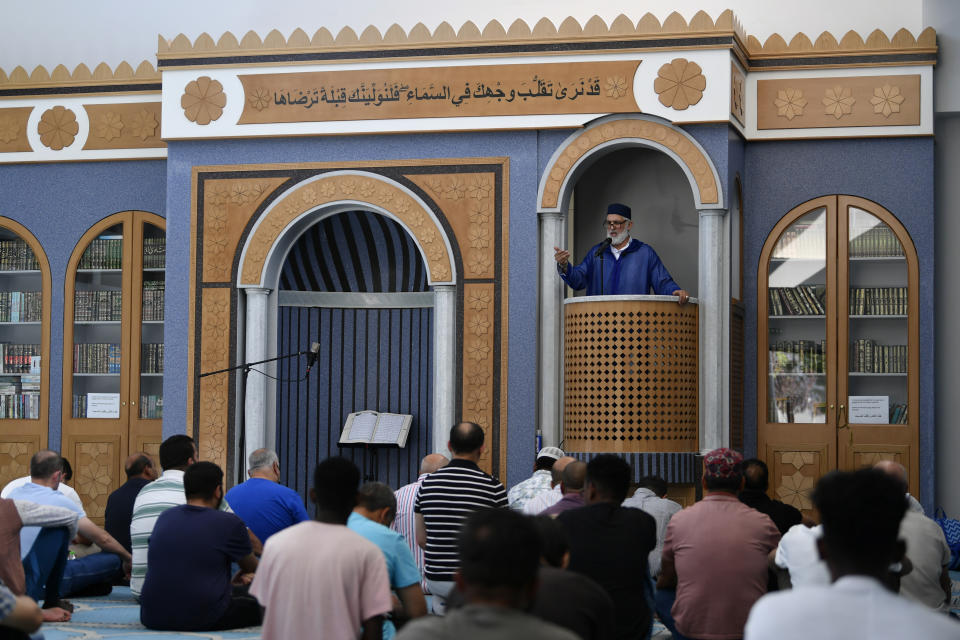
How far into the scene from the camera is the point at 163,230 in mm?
9336

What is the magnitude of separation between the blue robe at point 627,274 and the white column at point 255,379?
2.07 meters

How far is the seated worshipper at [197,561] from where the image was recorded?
461 centimetres

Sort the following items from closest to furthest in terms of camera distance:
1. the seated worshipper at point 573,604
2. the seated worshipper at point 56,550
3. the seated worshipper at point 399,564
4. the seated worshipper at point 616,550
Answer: the seated worshipper at point 573,604 → the seated worshipper at point 399,564 → the seated worshipper at point 616,550 → the seated worshipper at point 56,550

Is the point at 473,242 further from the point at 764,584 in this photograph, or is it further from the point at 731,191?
the point at 764,584

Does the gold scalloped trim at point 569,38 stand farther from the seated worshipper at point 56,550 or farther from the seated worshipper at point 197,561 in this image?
the seated worshipper at point 197,561

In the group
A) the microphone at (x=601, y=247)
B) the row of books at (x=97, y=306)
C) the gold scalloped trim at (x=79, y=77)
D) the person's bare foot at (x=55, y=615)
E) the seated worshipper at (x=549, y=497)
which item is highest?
the gold scalloped trim at (x=79, y=77)

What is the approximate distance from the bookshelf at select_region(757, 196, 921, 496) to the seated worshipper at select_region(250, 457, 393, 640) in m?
5.48

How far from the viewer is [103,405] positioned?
9.27 metres

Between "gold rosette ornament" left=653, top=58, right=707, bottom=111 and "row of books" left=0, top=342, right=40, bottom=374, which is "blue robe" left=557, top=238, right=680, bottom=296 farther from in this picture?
"row of books" left=0, top=342, right=40, bottom=374

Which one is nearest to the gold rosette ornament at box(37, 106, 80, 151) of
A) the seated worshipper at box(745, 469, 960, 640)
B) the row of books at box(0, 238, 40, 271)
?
the row of books at box(0, 238, 40, 271)

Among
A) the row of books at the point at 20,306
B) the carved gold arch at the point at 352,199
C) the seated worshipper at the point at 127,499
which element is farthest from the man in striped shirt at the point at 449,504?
the row of books at the point at 20,306

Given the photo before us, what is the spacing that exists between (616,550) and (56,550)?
2543 millimetres

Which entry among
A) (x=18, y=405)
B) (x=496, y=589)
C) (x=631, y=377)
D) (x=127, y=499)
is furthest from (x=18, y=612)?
(x=18, y=405)

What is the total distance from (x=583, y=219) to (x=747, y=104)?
1.43 meters
